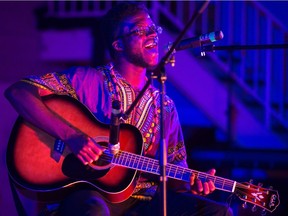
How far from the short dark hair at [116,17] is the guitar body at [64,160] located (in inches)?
24.2

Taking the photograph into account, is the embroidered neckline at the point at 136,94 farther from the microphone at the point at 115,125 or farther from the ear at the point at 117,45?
the microphone at the point at 115,125

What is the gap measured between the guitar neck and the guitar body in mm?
50

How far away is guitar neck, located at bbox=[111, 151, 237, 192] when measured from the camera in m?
2.98

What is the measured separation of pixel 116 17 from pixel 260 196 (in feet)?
4.89

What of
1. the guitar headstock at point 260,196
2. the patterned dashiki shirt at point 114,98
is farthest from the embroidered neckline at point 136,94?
the guitar headstock at point 260,196

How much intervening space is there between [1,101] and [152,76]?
2.76 meters

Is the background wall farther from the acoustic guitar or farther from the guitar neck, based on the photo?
the guitar neck

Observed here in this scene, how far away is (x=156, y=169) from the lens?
9.85 ft

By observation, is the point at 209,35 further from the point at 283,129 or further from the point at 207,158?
the point at 283,129

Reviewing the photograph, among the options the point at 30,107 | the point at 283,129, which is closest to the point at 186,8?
the point at 283,129

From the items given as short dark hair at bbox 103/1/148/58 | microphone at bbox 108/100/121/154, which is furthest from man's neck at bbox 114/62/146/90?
microphone at bbox 108/100/121/154

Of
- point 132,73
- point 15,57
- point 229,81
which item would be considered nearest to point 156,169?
point 132,73

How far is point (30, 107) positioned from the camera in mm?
3023

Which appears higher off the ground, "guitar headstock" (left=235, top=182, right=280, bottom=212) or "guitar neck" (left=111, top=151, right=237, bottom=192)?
"guitar neck" (left=111, top=151, right=237, bottom=192)
